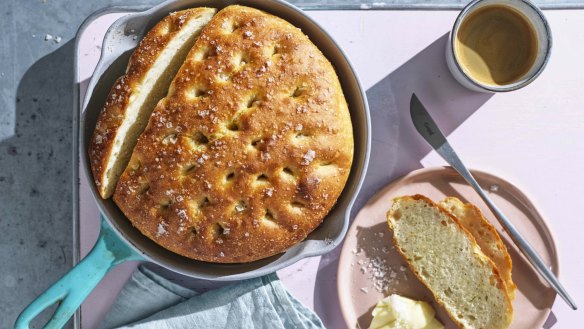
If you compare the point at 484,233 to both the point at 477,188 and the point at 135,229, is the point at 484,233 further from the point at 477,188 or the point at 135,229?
the point at 135,229

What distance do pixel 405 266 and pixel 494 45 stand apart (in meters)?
0.54

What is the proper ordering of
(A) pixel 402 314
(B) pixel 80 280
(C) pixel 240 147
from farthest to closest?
1. (A) pixel 402 314
2. (B) pixel 80 280
3. (C) pixel 240 147

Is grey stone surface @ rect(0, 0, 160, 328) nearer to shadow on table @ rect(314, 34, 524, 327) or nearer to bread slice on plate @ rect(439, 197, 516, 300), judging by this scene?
shadow on table @ rect(314, 34, 524, 327)

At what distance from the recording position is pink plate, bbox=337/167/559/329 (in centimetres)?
151

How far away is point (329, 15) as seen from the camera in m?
1.54

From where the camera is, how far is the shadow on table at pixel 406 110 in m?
1.53

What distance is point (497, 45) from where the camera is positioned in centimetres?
150

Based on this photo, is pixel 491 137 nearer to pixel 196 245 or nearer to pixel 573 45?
pixel 573 45

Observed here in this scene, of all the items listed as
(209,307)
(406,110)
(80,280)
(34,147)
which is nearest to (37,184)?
(34,147)

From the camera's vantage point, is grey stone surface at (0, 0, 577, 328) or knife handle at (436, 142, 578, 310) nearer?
knife handle at (436, 142, 578, 310)

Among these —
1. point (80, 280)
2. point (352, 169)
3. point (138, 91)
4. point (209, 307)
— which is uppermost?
point (138, 91)

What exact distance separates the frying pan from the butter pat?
11.2 inches

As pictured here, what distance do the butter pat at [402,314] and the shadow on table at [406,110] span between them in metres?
0.10

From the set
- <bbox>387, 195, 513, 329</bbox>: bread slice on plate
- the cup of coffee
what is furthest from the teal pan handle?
the cup of coffee
